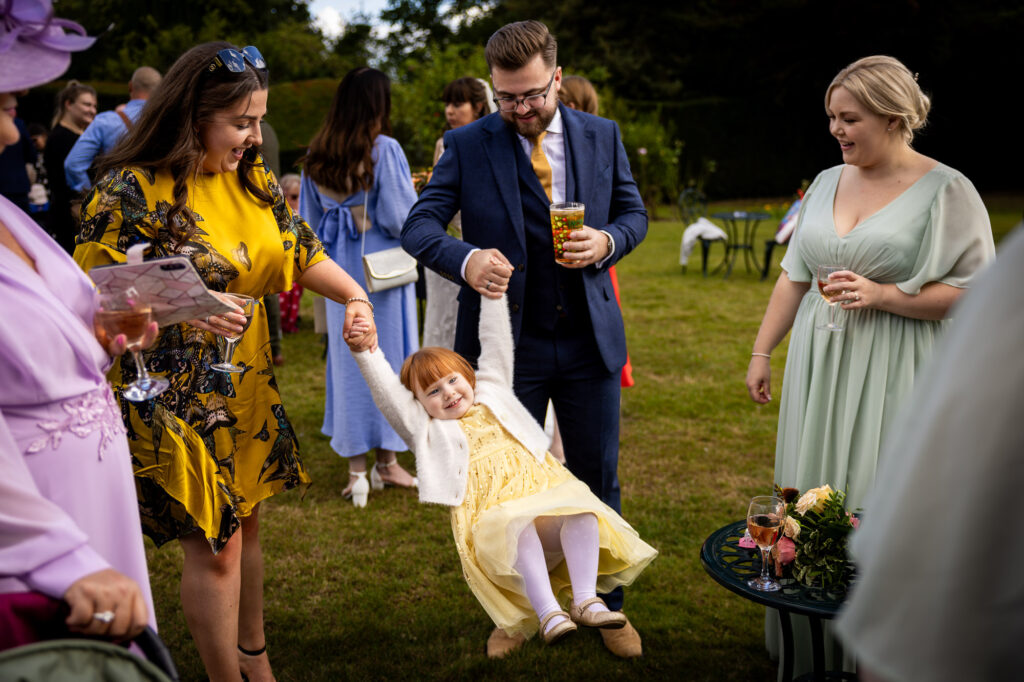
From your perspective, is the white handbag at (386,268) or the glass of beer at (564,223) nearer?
the glass of beer at (564,223)

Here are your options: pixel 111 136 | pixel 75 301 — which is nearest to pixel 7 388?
pixel 75 301

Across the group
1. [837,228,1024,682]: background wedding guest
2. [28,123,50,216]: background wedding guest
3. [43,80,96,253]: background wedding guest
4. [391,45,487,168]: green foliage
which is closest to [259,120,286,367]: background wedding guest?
[43,80,96,253]: background wedding guest

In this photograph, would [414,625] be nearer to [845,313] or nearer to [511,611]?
[511,611]

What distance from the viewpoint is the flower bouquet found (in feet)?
7.97

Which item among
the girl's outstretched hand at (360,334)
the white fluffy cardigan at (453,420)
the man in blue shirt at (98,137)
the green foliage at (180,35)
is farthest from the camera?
the green foliage at (180,35)

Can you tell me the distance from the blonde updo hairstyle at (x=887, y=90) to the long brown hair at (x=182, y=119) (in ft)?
6.23

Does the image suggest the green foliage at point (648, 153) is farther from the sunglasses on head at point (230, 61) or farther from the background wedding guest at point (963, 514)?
the background wedding guest at point (963, 514)

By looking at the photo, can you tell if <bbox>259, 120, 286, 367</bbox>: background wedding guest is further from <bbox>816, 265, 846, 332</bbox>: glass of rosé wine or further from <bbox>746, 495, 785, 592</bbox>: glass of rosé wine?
<bbox>746, 495, 785, 592</bbox>: glass of rosé wine

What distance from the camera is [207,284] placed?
2529 mm

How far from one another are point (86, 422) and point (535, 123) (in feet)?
6.47

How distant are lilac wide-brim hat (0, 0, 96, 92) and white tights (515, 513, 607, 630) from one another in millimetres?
2030

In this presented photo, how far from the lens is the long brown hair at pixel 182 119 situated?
2.46 m

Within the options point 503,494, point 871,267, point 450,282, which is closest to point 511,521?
point 503,494

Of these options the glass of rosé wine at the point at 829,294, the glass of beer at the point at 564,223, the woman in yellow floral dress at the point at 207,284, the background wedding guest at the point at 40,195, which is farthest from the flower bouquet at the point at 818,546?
the background wedding guest at the point at 40,195
